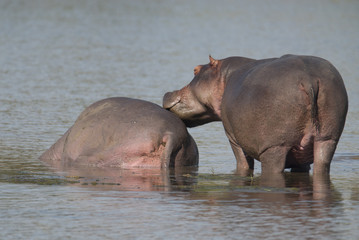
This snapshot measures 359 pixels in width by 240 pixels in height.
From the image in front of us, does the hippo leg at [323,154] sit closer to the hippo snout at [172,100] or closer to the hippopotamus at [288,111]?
the hippopotamus at [288,111]

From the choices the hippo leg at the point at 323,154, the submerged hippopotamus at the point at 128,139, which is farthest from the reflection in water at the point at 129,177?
the hippo leg at the point at 323,154

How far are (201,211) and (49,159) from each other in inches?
177

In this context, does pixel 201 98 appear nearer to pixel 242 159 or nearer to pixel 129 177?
pixel 242 159

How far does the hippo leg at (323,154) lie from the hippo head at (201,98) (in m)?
2.01

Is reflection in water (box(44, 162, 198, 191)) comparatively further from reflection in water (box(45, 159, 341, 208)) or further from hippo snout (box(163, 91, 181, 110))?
hippo snout (box(163, 91, 181, 110))

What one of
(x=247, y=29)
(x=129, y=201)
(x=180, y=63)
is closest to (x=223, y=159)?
(x=129, y=201)

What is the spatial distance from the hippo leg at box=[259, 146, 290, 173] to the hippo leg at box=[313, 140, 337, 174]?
34 cm

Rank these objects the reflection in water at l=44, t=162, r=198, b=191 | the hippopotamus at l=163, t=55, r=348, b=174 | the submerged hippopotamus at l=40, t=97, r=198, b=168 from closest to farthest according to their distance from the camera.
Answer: the reflection in water at l=44, t=162, r=198, b=191
the hippopotamus at l=163, t=55, r=348, b=174
the submerged hippopotamus at l=40, t=97, r=198, b=168

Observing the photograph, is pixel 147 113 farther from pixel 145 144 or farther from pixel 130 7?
pixel 130 7

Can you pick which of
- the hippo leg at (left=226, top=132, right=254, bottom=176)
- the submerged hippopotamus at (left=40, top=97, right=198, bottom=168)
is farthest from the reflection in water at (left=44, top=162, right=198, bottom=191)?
the hippo leg at (left=226, top=132, right=254, bottom=176)

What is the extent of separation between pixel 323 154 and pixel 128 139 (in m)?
2.50

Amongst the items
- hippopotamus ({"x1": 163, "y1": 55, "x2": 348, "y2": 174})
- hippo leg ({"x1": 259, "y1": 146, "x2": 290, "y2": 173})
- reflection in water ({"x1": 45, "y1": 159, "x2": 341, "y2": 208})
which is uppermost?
hippopotamus ({"x1": 163, "y1": 55, "x2": 348, "y2": 174})

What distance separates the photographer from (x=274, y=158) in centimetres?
1031

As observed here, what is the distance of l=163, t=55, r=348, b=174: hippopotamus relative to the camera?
9859 mm
